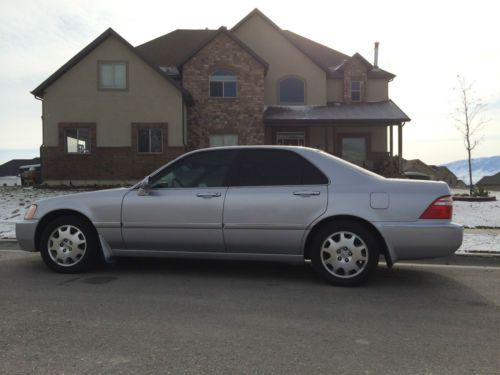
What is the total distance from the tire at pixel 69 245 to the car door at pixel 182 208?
0.47 meters

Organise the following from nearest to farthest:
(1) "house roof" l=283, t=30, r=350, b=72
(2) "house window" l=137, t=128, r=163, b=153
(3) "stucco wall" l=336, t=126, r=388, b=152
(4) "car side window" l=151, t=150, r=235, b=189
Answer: (4) "car side window" l=151, t=150, r=235, b=189, (2) "house window" l=137, t=128, r=163, b=153, (3) "stucco wall" l=336, t=126, r=388, b=152, (1) "house roof" l=283, t=30, r=350, b=72

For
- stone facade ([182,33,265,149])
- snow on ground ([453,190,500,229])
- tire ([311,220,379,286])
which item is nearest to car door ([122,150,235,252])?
tire ([311,220,379,286])

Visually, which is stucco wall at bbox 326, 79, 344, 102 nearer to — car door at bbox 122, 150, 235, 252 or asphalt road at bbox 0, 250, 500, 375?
asphalt road at bbox 0, 250, 500, 375

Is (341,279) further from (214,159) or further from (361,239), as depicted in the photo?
(214,159)

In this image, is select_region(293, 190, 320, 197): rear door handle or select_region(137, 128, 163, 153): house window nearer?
select_region(293, 190, 320, 197): rear door handle

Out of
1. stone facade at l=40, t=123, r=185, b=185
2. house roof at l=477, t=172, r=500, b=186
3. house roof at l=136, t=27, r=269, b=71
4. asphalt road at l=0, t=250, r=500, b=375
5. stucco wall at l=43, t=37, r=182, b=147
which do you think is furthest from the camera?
house roof at l=477, t=172, r=500, b=186

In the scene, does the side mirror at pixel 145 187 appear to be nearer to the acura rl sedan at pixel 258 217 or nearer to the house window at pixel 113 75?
the acura rl sedan at pixel 258 217

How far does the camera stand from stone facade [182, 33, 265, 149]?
22234 millimetres

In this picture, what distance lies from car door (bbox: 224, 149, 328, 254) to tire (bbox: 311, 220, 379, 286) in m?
0.22

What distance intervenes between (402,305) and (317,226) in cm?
121

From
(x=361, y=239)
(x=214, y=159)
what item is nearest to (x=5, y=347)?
(x=214, y=159)

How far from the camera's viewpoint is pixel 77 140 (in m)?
21.0

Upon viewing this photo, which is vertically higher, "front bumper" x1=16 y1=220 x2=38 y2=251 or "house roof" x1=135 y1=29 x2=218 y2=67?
"house roof" x1=135 y1=29 x2=218 y2=67

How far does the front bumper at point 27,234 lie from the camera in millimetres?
5848
